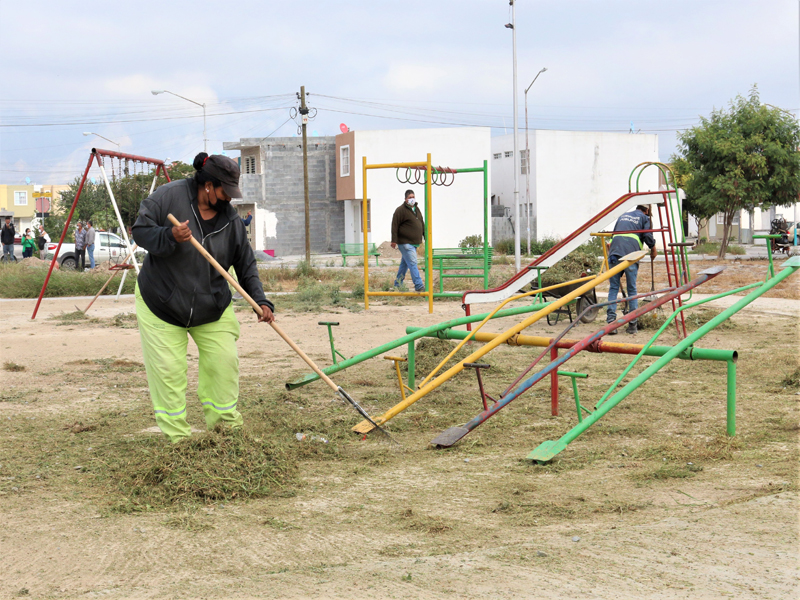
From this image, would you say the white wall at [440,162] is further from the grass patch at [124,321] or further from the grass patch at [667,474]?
the grass patch at [667,474]

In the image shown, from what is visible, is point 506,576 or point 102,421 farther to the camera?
point 102,421

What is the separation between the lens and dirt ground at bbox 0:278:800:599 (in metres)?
2.96

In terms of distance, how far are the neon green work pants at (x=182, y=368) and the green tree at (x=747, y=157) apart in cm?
2486

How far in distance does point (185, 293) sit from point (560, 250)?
15.2 ft

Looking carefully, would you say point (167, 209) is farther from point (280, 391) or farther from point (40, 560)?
point (280, 391)

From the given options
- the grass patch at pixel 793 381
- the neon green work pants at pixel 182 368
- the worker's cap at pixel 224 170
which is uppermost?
the worker's cap at pixel 224 170

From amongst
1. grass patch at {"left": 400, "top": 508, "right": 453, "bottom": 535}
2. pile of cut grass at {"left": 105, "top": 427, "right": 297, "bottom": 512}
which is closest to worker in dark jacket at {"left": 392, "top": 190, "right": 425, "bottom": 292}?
pile of cut grass at {"left": 105, "top": 427, "right": 297, "bottom": 512}

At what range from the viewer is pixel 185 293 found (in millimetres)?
4605

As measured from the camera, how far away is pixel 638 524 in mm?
3492

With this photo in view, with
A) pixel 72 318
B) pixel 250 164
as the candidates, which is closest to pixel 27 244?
pixel 72 318

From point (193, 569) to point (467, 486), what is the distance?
160 centimetres

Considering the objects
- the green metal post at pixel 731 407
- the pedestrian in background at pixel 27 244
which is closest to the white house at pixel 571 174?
the pedestrian in background at pixel 27 244

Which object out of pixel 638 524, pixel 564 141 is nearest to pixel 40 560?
pixel 638 524

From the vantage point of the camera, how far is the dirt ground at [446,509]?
117 inches
